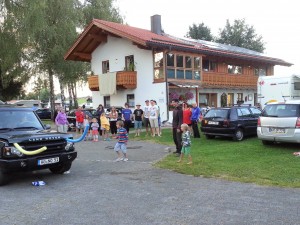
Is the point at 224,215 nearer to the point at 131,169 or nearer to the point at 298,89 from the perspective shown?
the point at 131,169

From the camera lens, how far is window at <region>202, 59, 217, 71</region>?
27.9 m

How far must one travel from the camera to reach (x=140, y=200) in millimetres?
6117

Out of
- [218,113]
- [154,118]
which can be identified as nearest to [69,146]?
[218,113]

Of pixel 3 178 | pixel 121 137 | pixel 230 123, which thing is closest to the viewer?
pixel 3 178

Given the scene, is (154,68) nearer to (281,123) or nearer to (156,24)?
(156,24)

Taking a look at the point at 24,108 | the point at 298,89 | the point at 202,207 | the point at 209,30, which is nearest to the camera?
the point at 202,207

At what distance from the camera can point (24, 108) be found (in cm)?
902

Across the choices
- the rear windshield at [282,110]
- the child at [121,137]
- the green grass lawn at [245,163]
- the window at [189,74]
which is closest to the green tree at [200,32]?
the window at [189,74]

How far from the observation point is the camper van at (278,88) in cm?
1832

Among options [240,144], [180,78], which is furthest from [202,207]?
[180,78]

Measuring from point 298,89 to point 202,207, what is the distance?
50.5 ft

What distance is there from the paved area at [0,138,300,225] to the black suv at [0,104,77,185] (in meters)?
0.46

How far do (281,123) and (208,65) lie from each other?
17.8m

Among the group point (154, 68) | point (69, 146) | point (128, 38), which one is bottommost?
point (69, 146)
